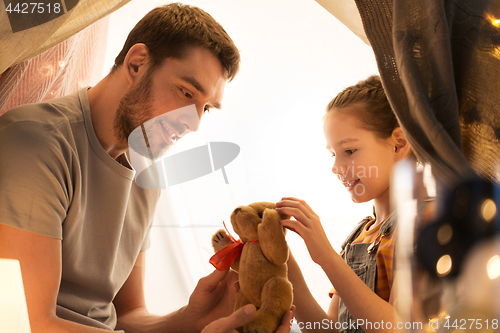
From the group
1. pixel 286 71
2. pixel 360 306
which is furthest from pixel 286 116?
Answer: pixel 360 306

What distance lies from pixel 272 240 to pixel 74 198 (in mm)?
517

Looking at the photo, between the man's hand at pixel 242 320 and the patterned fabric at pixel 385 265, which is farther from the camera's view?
the patterned fabric at pixel 385 265

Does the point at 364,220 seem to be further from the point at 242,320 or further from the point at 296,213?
the point at 242,320

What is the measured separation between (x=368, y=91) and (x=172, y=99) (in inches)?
21.5

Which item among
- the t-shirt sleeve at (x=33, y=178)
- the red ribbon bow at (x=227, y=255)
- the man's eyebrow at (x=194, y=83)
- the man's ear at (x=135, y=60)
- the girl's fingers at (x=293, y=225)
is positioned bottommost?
the red ribbon bow at (x=227, y=255)

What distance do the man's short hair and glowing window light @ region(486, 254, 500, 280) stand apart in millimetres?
787

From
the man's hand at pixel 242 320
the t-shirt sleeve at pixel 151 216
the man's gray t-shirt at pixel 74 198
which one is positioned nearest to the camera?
the man's hand at pixel 242 320

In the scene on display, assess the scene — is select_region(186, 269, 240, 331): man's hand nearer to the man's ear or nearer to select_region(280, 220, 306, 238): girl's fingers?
select_region(280, 220, 306, 238): girl's fingers

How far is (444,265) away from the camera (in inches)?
21.4

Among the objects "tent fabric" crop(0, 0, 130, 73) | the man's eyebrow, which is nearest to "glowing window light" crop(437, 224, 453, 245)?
the man's eyebrow

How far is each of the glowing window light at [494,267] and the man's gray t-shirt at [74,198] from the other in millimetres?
832

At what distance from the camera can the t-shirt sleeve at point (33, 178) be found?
720 mm

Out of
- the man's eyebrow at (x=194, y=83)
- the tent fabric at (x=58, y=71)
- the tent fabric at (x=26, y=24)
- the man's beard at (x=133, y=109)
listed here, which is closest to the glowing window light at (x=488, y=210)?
the man's eyebrow at (x=194, y=83)

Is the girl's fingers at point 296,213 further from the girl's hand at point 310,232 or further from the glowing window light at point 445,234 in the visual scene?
the glowing window light at point 445,234
